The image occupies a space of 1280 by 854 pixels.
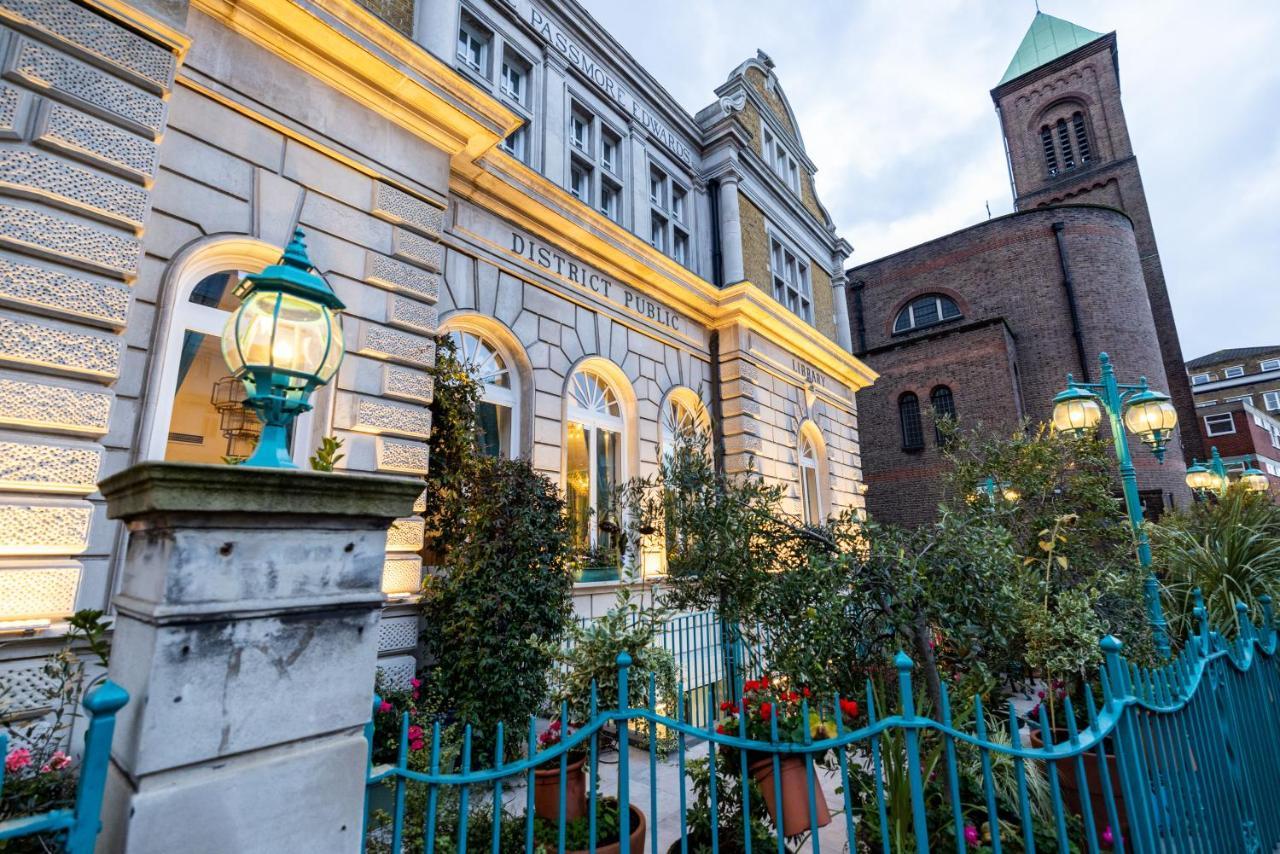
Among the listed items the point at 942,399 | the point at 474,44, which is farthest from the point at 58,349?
the point at 942,399

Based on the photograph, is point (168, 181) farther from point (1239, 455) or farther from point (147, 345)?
point (1239, 455)

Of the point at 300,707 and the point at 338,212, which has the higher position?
the point at 338,212

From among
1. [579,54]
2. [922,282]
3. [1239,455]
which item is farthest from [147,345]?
[1239,455]

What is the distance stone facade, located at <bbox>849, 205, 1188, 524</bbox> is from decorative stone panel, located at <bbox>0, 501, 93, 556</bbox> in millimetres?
23285

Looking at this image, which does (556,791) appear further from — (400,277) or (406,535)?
(400,277)

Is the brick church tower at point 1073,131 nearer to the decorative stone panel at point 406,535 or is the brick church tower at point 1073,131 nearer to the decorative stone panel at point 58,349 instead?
the decorative stone panel at point 406,535

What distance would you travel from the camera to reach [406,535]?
696cm

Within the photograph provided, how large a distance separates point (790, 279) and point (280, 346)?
16487 mm

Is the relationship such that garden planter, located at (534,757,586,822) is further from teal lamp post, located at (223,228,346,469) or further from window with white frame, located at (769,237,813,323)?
window with white frame, located at (769,237,813,323)

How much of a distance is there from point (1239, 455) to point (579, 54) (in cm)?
4939

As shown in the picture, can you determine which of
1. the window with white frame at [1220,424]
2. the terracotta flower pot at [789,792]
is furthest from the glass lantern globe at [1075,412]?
the window with white frame at [1220,424]

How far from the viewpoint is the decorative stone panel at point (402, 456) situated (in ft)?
22.7

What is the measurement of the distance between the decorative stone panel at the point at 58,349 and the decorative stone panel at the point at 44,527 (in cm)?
111

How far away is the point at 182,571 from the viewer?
2051 mm
